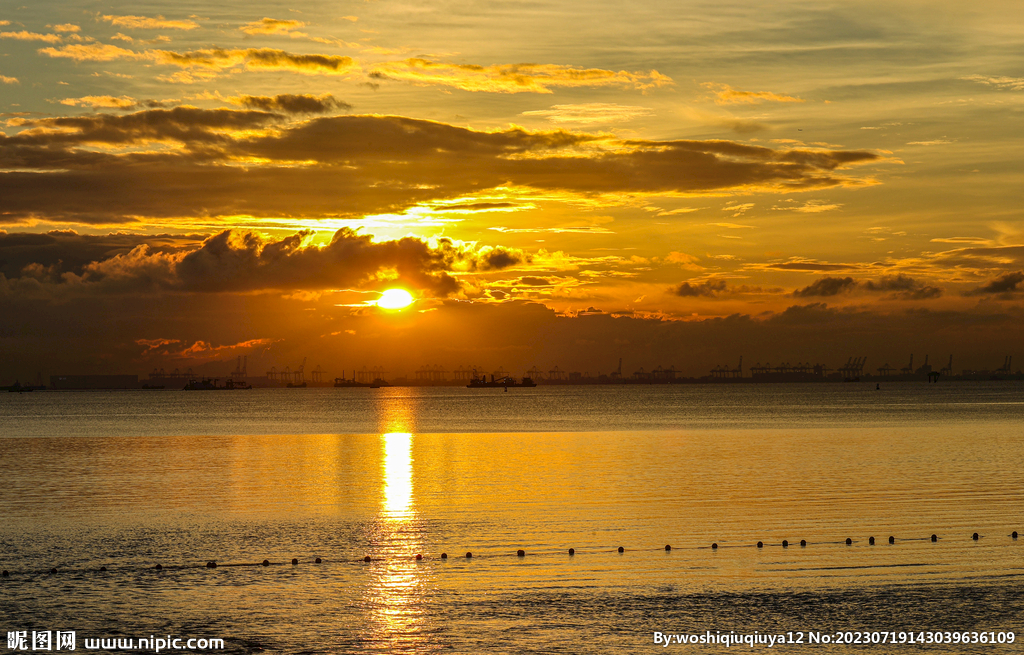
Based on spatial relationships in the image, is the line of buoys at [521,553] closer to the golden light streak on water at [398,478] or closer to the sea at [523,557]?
the sea at [523,557]

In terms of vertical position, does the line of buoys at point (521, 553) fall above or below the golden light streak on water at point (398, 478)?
below

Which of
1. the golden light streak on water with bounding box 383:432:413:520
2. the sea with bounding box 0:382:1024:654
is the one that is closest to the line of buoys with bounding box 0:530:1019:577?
the sea with bounding box 0:382:1024:654

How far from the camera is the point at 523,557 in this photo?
3734 cm

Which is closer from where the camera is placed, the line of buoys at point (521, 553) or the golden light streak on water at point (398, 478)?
the line of buoys at point (521, 553)

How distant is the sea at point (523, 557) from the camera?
26.6 m

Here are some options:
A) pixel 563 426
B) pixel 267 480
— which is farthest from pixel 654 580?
pixel 563 426

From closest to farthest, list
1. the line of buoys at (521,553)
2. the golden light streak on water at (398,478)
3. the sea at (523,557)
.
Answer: the sea at (523,557)
the line of buoys at (521,553)
the golden light streak on water at (398,478)

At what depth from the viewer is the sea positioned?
2659 centimetres

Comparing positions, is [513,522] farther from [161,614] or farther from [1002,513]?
[1002,513]

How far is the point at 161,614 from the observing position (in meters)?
29.0

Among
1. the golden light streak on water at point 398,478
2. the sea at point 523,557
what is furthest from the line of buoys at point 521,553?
the golden light streak on water at point 398,478

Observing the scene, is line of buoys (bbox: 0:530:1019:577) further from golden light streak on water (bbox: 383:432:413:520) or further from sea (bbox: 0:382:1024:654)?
golden light streak on water (bbox: 383:432:413:520)

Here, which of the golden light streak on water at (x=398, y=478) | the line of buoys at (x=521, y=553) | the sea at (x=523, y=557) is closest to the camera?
the sea at (x=523, y=557)

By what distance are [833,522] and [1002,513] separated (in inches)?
364
